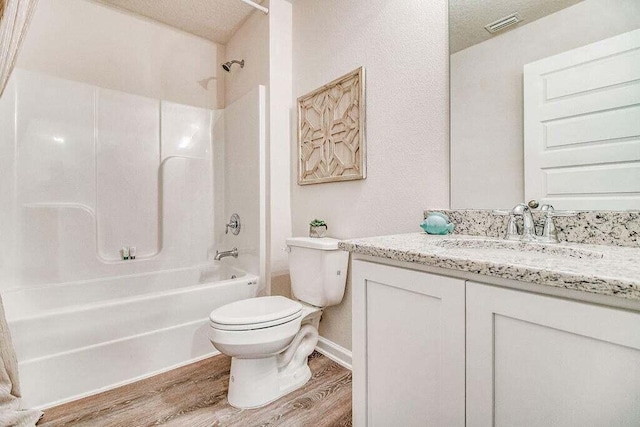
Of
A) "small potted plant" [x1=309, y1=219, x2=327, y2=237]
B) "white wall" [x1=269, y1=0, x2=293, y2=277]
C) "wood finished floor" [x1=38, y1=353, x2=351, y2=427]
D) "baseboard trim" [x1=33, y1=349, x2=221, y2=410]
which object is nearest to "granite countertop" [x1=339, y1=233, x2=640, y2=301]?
"small potted plant" [x1=309, y1=219, x2=327, y2=237]

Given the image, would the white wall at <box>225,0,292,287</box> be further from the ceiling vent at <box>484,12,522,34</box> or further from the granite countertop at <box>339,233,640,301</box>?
the ceiling vent at <box>484,12,522,34</box>

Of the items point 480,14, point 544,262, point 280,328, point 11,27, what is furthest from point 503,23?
point 11,27

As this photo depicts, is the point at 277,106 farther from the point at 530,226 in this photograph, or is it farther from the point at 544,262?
the point at 544,262

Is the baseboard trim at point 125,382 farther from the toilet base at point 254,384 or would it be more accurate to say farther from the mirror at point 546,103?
the mirror at point 546,103

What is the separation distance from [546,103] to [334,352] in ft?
5.54

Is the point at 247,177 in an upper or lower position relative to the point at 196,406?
upper

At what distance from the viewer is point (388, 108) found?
1.52 m

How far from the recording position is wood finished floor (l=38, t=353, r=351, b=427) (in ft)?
4.27

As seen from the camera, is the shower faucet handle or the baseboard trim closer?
the baseboard trim

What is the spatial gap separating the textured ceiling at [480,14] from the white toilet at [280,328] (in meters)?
1.14

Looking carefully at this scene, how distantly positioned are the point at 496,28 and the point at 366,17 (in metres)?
0.75

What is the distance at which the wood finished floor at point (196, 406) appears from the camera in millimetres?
1303

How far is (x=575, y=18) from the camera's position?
98cm

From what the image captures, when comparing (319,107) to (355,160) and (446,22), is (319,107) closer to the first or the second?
(355,160)
